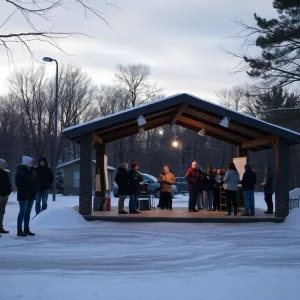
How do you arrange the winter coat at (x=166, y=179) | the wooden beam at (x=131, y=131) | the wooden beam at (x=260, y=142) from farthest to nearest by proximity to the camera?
the wooden beam at (x=131, y=131) < the winter coat at (x=166, y=179) < the wooden beam at (x=260, y=142)

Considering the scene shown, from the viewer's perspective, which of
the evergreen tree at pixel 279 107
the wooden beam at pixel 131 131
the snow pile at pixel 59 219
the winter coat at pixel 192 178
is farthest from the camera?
the evergreen tree at pixel 279 107

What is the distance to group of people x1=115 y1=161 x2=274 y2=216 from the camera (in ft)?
55.4

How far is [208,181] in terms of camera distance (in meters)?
19.6

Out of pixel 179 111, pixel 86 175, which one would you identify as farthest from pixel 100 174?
pixel 179 111

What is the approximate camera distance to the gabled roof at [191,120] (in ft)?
53.0

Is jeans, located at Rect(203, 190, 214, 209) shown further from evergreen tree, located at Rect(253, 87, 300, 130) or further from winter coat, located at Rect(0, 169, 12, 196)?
evergreen tree, located at Rect(253, 87, 300, 130)

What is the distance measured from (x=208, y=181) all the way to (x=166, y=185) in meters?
1.59

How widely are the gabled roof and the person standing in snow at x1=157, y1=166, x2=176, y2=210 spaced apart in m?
1.94

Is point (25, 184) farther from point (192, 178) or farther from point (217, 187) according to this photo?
point (217, 187)

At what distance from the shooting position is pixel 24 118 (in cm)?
5650

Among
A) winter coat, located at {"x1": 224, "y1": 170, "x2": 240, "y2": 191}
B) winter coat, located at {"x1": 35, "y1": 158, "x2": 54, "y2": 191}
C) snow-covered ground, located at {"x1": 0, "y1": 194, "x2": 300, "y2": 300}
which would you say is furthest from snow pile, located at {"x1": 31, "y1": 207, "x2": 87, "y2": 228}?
winter coat, located at {"x1": 224, "y1": 170, "x2": 240, "y2": 191}

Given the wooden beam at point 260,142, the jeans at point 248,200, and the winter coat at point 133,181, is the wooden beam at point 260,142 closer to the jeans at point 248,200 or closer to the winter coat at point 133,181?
the jeans at point 248,200


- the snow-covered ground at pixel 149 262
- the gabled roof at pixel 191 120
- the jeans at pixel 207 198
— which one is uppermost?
the gabled roof at pixel 191 120

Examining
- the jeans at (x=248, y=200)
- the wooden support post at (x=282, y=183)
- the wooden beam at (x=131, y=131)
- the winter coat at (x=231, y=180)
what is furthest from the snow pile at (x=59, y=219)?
the wooden support post at (x=282, y=183)
